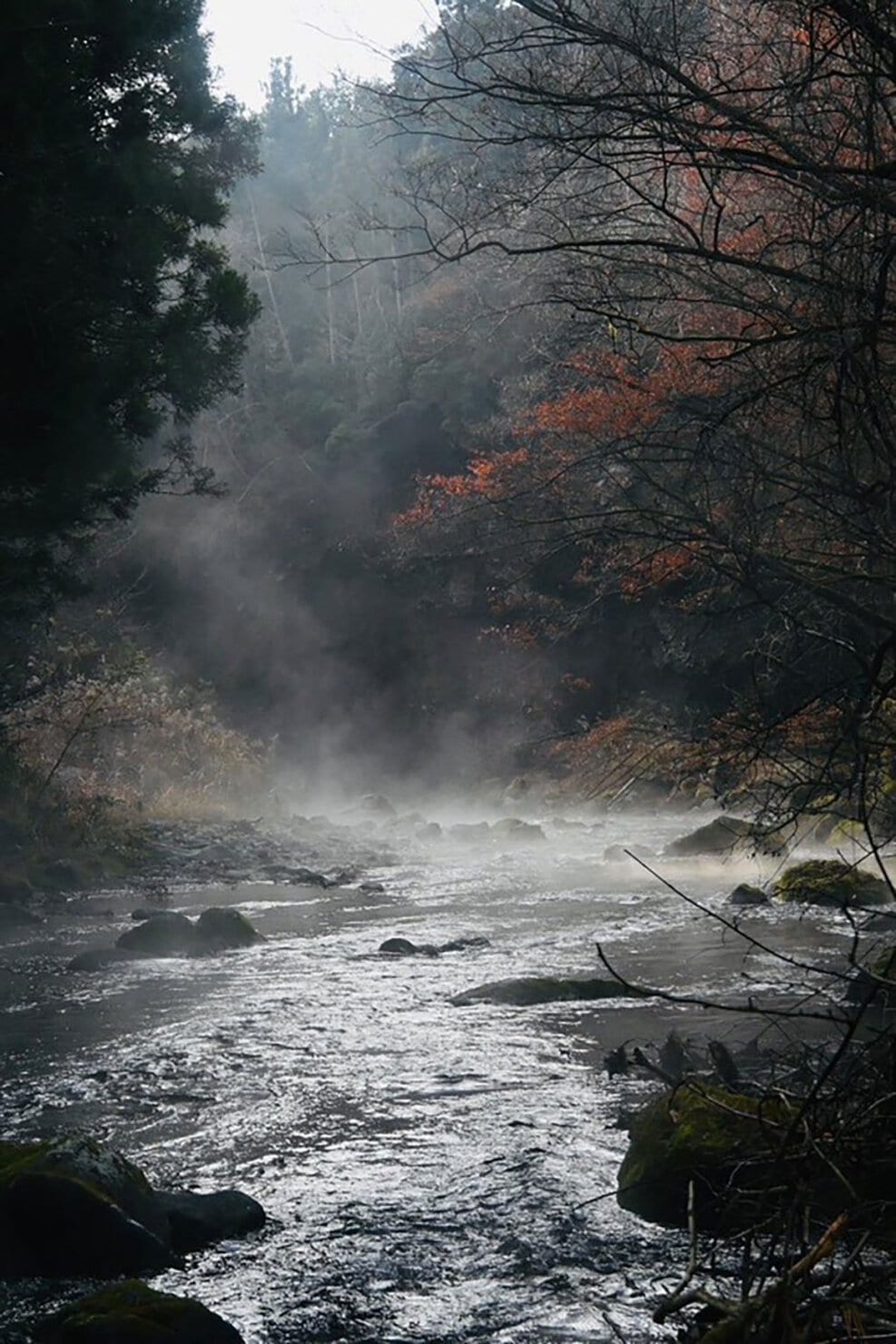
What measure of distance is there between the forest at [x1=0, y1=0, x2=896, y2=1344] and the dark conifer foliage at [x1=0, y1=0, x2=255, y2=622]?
0.03 metres

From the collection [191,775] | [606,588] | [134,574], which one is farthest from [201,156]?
[134,574]

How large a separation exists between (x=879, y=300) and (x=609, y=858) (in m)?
12.9

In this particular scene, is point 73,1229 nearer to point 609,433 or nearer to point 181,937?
point 181,937

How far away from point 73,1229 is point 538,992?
4.25 metres

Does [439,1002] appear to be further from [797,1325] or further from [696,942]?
[797,1325]

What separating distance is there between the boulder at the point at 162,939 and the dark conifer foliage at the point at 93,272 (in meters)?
2.75

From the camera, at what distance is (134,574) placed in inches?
1305

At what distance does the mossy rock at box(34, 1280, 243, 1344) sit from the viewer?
3502 millimetres

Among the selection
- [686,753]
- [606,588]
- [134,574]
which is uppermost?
[134,574]

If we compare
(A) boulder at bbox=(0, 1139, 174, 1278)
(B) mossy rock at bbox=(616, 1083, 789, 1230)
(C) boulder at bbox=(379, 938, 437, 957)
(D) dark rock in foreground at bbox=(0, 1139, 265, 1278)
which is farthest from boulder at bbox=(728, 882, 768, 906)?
(A) boulder at bbox=(0, 1139, 174, 1278)

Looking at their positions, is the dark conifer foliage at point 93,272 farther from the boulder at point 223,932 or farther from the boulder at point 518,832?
the boulder at point 518,832

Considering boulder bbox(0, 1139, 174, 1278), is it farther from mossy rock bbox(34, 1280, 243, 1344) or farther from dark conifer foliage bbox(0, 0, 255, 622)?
dark conifer foliage bbox(0, 0, 255, 622)

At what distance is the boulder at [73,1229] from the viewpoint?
420 cm

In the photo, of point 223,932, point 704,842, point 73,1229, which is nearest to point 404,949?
point 223,932
